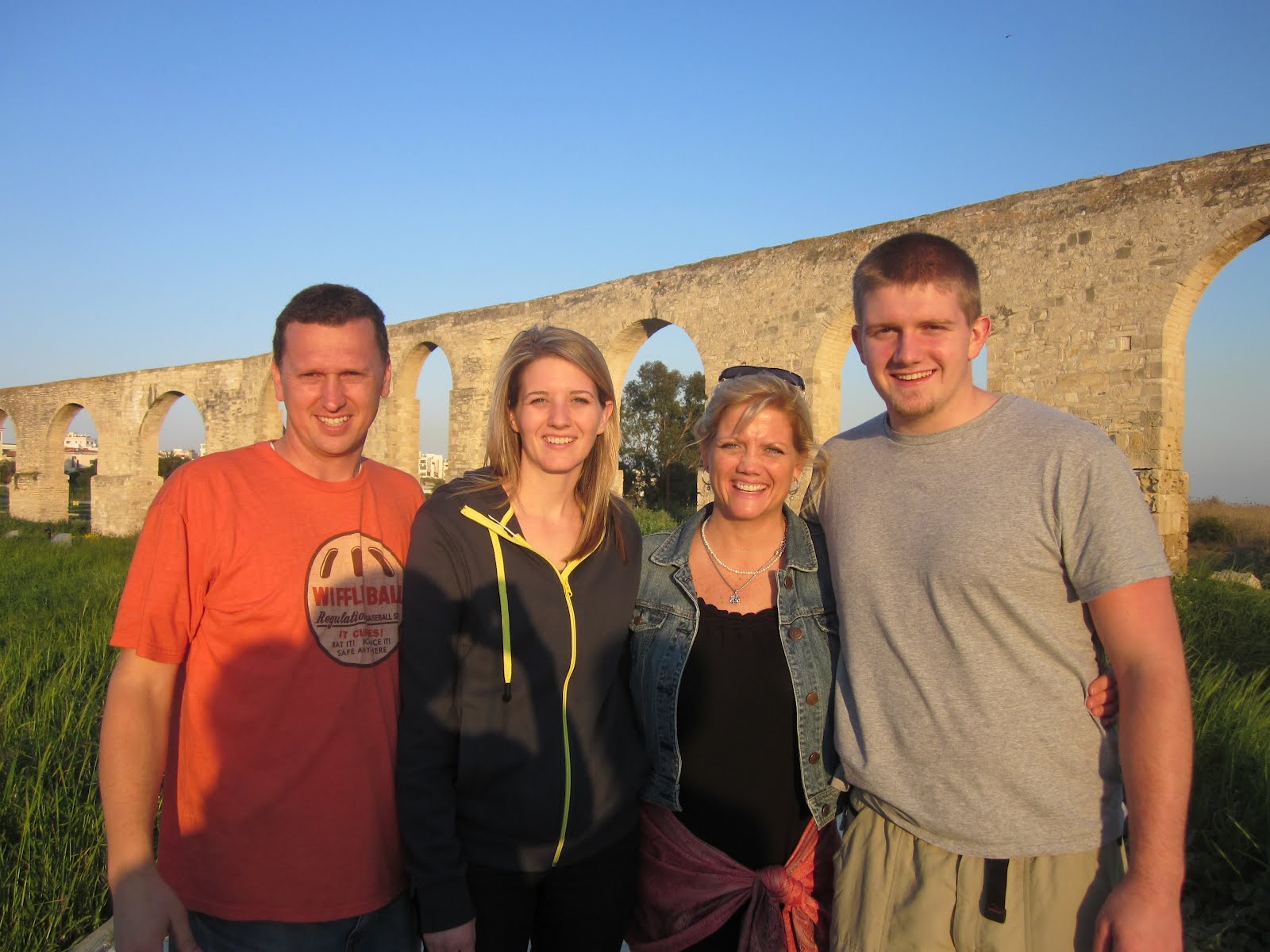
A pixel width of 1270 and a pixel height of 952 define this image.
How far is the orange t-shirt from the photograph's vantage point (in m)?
1.61

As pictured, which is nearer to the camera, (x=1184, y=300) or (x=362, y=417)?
(x=362, y=417)

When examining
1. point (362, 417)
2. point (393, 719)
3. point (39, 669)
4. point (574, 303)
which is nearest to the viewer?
point (393, 719)

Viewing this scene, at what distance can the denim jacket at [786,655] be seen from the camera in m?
1.91

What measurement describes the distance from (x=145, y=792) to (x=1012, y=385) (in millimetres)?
8558

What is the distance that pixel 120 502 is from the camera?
1988 centimetres

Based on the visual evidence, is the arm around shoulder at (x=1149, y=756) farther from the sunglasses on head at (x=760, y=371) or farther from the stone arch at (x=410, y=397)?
the stone arch at (x=410, y=397)

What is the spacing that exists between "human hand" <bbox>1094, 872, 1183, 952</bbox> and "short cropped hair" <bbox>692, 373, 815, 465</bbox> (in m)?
1.13

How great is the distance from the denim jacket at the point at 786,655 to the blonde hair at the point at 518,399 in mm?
175

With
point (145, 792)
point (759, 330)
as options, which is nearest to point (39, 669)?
point (145, 792)

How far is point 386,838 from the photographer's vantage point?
5.57 feet

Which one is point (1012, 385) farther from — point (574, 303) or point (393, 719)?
point (393, 719)

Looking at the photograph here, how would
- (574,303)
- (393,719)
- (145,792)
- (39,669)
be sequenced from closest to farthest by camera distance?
(145,792) → (393,719) → (39,669) → (574,303)

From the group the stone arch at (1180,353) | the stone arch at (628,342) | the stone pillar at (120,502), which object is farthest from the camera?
the stone pillar at (120,502)

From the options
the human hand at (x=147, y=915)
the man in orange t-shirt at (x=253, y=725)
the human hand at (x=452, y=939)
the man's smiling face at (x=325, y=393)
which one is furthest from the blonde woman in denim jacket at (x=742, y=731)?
the human hand at (x=147, y=915)
